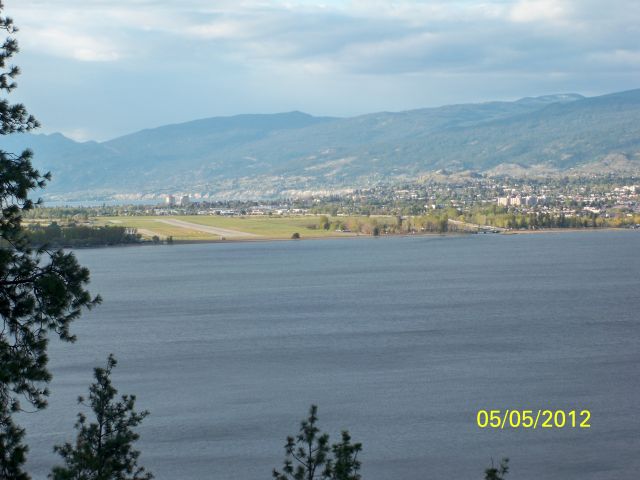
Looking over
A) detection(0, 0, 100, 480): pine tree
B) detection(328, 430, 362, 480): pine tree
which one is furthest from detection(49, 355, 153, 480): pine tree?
detection(328, 430, 362, 480): pine tree

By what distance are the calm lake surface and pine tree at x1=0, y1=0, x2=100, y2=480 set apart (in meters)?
9.11

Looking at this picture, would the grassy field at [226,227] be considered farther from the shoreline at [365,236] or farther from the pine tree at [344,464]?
the pine tree at [344,464]

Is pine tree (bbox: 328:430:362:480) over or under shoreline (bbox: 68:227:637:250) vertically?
under

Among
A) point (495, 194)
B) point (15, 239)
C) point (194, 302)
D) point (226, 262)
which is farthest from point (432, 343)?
point (495, 194)

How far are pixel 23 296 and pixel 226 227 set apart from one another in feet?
269

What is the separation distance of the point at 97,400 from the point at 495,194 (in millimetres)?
129449

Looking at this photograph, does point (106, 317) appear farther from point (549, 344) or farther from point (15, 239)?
point (15, 239)

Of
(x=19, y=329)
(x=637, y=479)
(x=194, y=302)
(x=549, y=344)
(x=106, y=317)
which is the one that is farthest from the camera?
(x=194, y=302)

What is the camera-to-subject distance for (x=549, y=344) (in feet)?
98.6

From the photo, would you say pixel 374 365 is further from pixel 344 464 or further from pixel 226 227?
pixel 226 227

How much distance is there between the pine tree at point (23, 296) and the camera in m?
9.38

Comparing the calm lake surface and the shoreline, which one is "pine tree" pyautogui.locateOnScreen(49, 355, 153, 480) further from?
the shoreline

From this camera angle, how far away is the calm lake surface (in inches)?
768

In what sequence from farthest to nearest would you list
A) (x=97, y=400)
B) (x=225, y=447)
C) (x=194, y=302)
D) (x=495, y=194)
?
(x=495, y=194), (x=194, y=302), (x=225, y=447), (x=97, y=400)
